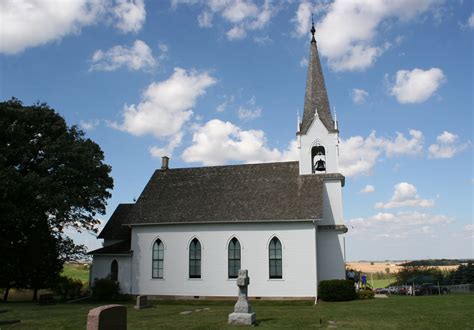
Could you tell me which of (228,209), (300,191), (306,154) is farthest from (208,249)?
(306,154)

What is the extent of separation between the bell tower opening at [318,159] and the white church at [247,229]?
75 mm

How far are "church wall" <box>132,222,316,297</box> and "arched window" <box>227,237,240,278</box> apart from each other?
0.29 metres

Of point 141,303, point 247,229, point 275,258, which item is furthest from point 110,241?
point 275,258

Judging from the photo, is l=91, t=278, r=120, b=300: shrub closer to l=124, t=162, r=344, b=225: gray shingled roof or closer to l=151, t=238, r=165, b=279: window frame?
l=151, t=238, r=165, b=279: window frame

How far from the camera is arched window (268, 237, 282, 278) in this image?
29.8 metres

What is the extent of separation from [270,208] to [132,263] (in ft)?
36.4

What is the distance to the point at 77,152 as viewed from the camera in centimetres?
3052

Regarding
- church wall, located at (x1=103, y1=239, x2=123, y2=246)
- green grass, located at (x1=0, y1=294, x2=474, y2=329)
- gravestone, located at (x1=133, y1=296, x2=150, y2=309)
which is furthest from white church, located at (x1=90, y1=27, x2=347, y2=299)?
green grass, located at (x1=0, y1=294, x2=474, y2=329)

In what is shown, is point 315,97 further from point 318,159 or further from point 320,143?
point 318,159

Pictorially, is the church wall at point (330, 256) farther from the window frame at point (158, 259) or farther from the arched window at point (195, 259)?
the window frame at point (158, 259)

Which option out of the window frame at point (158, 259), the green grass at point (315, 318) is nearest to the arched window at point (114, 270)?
the window frame at point (158, 259)

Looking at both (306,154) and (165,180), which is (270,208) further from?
(165,180)

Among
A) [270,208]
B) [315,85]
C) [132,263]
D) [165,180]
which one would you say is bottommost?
[132,263]

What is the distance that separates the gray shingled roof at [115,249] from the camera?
110ft
